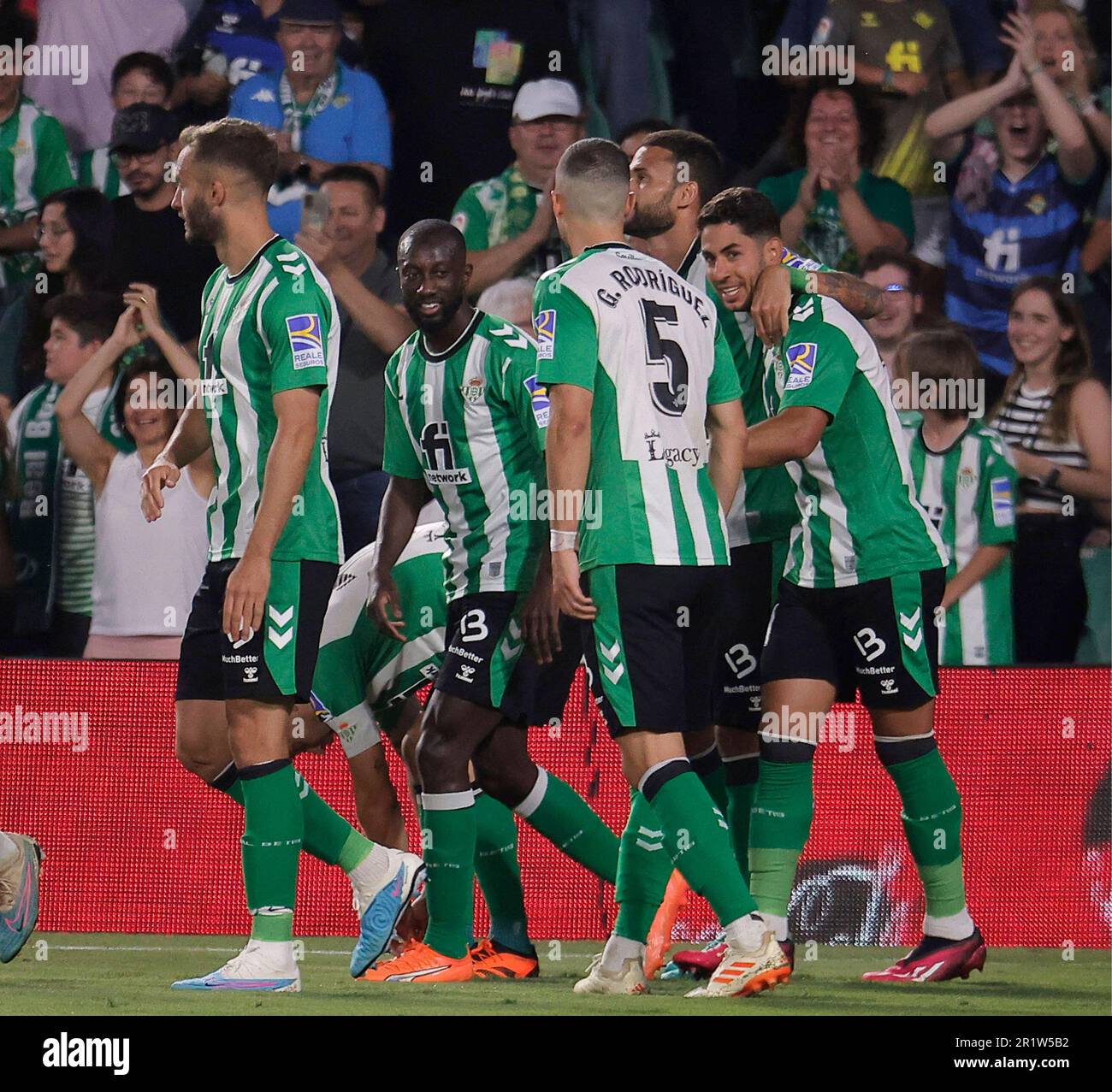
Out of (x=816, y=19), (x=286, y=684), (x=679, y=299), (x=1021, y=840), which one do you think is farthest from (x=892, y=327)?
(x=286, y=684)

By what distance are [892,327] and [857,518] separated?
2.62 m

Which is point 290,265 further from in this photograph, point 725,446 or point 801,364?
point 801,364

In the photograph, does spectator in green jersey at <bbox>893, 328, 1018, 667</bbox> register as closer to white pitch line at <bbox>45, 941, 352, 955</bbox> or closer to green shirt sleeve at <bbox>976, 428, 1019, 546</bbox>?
green shirt sleeve at <bbox>976, 428, 1019, 546</bbox>

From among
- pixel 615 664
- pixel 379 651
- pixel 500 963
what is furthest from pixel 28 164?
pixel 615 664

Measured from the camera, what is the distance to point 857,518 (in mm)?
4949

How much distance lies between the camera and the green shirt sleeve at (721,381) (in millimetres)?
4637

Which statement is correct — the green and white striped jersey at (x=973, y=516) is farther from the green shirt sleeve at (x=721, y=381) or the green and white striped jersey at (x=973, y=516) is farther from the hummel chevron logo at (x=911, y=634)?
the green shirt sleeve at (x=721, y=381)

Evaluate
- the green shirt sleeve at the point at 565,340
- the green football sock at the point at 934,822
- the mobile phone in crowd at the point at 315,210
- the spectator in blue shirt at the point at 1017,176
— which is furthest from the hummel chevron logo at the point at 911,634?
the mobile phone in crowd at the point at 315,210

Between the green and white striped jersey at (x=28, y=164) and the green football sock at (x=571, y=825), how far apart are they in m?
3.61

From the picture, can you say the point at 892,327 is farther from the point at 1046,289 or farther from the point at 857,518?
the point at 857,518

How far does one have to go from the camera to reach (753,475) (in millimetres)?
5320

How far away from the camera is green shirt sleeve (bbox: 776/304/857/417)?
191 inches

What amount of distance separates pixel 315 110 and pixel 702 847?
429cm
